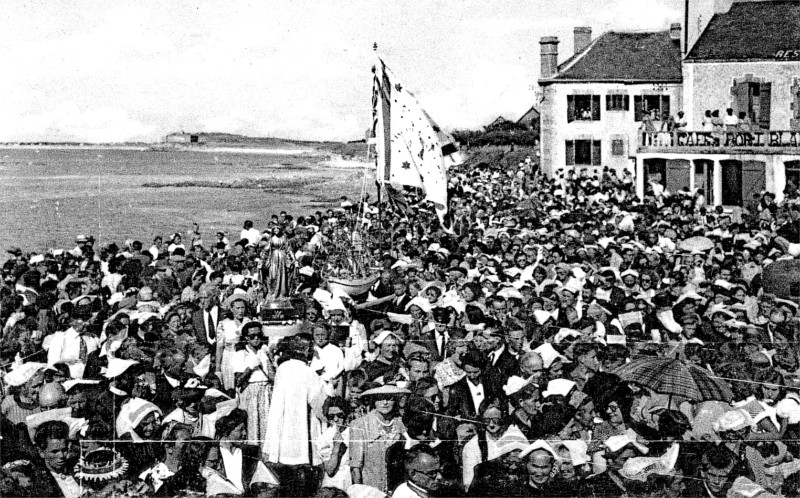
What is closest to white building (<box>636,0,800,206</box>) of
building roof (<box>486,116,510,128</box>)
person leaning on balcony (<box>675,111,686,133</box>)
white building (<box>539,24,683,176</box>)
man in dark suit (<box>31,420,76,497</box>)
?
person leaning on balcony (<box>675,111,686,133</box>)

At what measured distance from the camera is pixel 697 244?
14648 millimetres

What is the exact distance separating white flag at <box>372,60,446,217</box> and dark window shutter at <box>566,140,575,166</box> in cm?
1311

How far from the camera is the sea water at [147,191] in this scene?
21812 mm

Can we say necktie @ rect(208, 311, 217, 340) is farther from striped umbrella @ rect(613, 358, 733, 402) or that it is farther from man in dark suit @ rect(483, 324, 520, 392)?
striped umbrella @ rect(613, 358, 733, 402)

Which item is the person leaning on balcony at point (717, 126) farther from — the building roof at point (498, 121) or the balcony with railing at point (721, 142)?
the building roof at point (498, 121)

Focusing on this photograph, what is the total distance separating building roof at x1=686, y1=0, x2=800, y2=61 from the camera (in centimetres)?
2111

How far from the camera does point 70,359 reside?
930 cm

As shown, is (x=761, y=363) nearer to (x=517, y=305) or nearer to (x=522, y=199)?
(x=517, y=305)

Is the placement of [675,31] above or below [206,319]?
above

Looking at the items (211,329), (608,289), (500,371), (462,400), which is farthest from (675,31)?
(462,400)

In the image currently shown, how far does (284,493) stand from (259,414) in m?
0.73

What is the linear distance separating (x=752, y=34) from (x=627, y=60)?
4.25 meters

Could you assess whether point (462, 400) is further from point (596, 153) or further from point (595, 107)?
point (595, 107)

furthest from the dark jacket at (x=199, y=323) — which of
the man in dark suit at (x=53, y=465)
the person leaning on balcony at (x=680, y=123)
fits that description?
the person leaning on balcony at (x=680, y=123)
